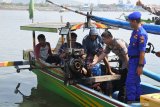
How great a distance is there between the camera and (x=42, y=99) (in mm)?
11570

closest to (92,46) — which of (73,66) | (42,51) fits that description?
(73,66)

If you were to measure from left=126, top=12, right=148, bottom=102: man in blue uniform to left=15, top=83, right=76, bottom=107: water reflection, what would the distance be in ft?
9.28

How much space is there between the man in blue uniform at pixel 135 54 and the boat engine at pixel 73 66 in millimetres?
1659

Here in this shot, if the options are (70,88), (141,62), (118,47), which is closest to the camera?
(141,62)

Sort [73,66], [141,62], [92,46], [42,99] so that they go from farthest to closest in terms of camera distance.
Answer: [42,99]
[92,46]
[73,66]
[141,62]

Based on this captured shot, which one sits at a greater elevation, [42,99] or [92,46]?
[92,46]

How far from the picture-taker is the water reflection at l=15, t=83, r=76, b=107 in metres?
10.8

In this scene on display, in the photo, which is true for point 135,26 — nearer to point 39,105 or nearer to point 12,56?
point 39,105

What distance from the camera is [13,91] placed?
498 inches

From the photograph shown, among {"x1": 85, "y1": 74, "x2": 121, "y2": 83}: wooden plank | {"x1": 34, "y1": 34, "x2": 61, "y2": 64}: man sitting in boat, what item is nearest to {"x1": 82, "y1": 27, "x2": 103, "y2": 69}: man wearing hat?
{"x1": 85, "y1": 74, "x2": 121, "y2": 83}: wooden plank

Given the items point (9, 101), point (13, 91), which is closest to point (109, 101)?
point (9, 101)

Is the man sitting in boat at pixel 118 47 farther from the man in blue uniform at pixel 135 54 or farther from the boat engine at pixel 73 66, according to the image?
the man in blue uniform at pixel 135 54

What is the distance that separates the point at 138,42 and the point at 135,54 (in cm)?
25

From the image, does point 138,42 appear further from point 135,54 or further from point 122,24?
point 122,24
